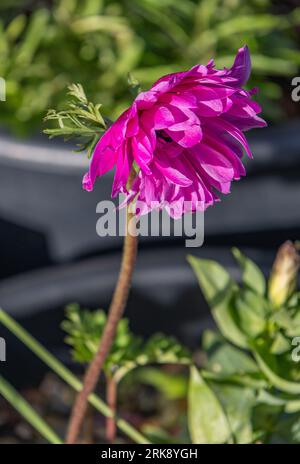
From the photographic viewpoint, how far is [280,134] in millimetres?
1046

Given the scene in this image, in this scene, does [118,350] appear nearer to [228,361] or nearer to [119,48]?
[228,361]

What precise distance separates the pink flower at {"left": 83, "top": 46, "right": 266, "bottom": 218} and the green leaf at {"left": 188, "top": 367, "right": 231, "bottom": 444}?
216mm

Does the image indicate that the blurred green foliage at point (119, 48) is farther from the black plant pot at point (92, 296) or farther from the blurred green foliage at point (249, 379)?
the blurred green foliage at point (249, 379)

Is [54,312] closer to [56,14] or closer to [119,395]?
[119,395]

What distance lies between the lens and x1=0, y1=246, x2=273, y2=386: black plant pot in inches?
35.2

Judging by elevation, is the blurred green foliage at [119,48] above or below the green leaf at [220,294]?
above

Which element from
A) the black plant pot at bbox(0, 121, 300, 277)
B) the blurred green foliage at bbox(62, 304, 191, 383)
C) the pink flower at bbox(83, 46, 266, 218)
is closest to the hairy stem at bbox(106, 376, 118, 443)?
A: the blurred green foliage at bbox(62, 304, 191, 383)

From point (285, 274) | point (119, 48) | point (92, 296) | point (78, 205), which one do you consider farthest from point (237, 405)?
point (119, 48)

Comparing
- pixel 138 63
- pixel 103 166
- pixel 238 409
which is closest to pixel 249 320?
pixel 238 409

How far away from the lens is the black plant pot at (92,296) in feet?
2.93

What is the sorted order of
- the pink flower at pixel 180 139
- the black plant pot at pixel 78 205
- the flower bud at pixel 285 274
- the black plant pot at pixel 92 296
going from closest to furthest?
the pink flower at pixel 180 139, the flower bud at pixel 285 274, the black plant pot at pixel 92 296, the black plant pot at pixel 78 205

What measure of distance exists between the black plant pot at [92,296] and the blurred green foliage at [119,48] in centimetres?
24

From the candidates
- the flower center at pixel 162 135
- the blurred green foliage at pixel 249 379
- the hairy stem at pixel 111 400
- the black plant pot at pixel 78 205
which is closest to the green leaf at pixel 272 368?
the blurred green foliage at pixel 249 379

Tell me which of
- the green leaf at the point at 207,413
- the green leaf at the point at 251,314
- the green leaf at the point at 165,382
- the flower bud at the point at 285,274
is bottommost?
the green leaf at the point at 207,413
